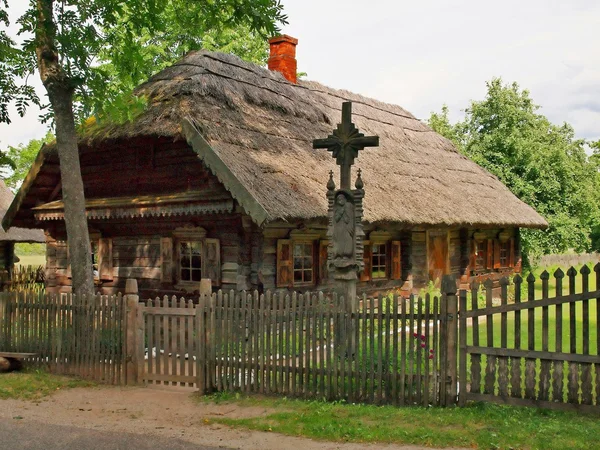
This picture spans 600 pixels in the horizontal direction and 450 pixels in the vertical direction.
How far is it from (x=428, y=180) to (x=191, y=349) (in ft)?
38.3

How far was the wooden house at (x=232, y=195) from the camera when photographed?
499 inches

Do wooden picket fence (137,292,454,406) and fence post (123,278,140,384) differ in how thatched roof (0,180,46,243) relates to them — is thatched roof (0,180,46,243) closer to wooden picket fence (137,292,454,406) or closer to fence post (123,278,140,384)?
fence post (123,278,140,384)

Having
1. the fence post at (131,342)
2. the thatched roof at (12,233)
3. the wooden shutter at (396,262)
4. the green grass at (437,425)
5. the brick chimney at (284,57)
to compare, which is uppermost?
the brick chimney at (284,57)

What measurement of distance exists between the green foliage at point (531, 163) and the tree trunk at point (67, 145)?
61.9ft

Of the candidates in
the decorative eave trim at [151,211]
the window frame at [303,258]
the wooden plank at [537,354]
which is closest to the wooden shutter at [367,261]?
the window frame at [303,258]

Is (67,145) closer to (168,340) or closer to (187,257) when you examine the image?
(187,257)

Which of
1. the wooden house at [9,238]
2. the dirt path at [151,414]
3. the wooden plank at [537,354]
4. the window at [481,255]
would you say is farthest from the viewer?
the wooden house at [9,238]

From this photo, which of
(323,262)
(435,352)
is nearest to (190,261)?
(323,262)

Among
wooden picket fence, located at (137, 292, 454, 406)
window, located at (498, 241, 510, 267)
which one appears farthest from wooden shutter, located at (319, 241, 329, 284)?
window, located at (498, 241, 510, 267)

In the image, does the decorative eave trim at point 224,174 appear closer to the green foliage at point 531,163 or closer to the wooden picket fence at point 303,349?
the wooden picket fence at point 303,349

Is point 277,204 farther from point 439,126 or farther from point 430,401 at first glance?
point 439,126

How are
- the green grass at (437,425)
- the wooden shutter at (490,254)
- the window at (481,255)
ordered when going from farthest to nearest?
1. the wooden shutter at (490,254)
2. the window at (481,255)
3. the green grass at (437,425)

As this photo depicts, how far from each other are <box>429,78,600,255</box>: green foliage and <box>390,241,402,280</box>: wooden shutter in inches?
399

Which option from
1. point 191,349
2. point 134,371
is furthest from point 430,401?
point 134,371
